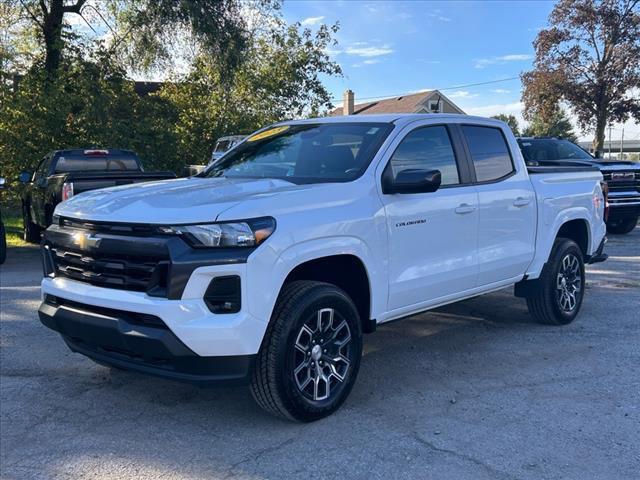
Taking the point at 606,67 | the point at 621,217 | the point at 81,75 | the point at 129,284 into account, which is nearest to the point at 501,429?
the point at 129,284

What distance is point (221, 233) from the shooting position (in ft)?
11.4

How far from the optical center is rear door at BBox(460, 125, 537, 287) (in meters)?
5.24

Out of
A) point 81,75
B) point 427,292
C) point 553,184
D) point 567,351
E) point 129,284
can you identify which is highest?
point 81,75

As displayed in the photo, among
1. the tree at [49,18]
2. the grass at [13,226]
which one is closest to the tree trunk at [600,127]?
the tree at [49,18]

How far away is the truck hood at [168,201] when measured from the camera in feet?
11.5

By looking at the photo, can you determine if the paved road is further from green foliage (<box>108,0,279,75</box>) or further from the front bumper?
green foliage (<box>108,0,279,75</box>)

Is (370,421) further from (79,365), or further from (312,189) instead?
(79,365)

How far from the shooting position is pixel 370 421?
13.1 ft

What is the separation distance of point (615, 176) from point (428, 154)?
9524 mm

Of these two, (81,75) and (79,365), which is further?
(81,75)

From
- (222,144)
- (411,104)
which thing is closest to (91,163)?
(222,144)


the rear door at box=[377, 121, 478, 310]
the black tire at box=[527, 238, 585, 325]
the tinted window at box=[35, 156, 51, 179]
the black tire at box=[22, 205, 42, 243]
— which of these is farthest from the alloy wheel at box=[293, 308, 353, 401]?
the black tire at box=[22, 205, 42, 243]

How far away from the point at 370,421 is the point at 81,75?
1441 centimetres

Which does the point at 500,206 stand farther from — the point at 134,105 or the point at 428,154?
the point at 134,105
